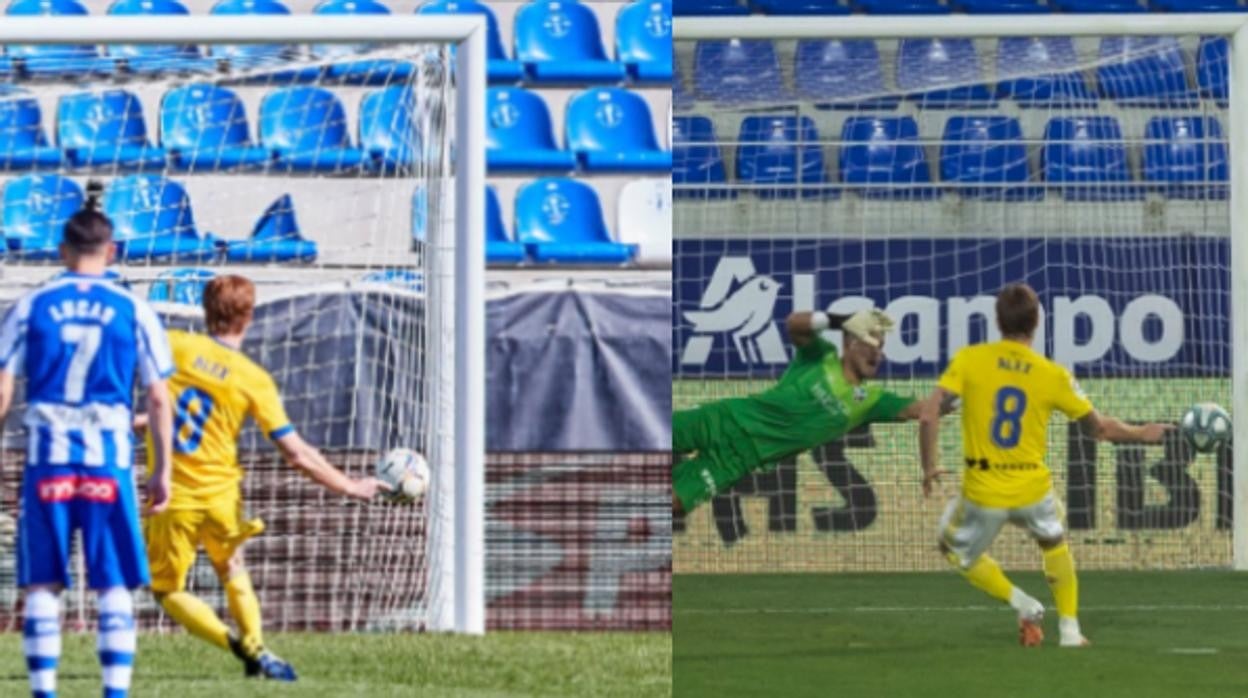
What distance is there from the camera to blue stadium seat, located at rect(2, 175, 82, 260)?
1053 cm

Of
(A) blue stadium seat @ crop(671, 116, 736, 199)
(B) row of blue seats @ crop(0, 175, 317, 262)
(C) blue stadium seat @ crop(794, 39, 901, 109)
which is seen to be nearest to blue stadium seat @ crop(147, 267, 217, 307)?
(B) row of blue seats @ crop(0, 175, 317, 262)

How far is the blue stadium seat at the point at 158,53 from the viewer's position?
811 centimetres

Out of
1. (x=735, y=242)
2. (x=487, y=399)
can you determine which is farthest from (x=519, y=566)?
(x=735, y=242)

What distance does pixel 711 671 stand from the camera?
593 cm

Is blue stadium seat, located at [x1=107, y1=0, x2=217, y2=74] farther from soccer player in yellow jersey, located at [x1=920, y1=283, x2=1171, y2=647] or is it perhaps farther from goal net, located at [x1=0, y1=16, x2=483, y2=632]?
soccer player in yellow jersey, located at [x1=920, y1=283, x2=1171, y2=647]

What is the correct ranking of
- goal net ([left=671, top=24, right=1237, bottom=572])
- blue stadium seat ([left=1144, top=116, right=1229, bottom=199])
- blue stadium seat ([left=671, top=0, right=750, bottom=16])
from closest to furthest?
goal net ([left=671, top=24, right=1237, bottom=572]), blue stadium seat ([left=1144, top=116, right=1229, bottom=199]), blue stadium seat ([left=671, top=0, right=750, bottom=16])

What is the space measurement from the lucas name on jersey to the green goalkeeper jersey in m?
4.25

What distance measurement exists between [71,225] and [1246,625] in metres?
3.92

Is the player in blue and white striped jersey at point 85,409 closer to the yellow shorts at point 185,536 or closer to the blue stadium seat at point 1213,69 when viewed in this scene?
the yellow shorts at point 185,536

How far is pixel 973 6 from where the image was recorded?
13586 millimetres

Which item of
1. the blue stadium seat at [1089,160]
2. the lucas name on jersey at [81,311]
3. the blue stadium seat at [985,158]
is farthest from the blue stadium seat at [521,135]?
the lucas name on jersey at [81,311]

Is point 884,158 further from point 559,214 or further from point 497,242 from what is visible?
point 497,242

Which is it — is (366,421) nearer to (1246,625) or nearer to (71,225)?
(1246,625)

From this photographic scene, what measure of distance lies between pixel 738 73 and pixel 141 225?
3084 mm
